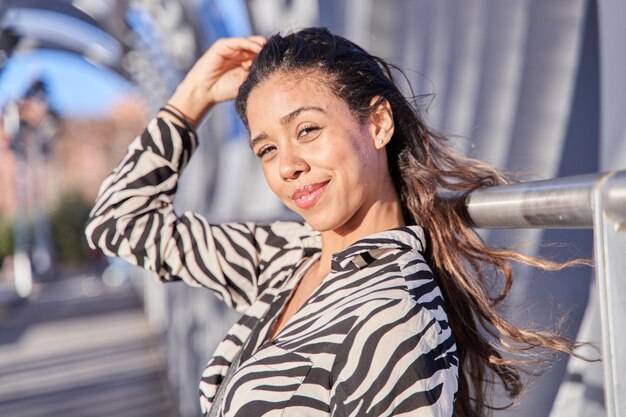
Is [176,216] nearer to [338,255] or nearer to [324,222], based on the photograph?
[324,222]

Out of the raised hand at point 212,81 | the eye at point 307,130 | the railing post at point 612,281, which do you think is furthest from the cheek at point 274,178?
the railing post at point 612,281

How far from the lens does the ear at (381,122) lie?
191cm

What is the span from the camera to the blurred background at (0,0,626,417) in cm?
239

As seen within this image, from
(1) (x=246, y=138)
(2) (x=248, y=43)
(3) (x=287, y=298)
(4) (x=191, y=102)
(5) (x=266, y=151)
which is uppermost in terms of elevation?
(1) (x=246, y=138)

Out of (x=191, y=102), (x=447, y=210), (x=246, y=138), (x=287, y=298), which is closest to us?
(x=447, y=210)

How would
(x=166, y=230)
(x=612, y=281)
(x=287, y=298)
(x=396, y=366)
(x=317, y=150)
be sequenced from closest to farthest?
1. (x=612, y=281)
2. (x=396, y=366)
3. (x=317, y=150)
4. (x=287, y=298)
5. (x=166, y=230)

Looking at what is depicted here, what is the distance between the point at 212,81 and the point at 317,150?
0.87 m

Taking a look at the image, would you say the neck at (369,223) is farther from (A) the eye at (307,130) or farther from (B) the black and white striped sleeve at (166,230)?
(B) the black and white striped sleeve at (166,230)

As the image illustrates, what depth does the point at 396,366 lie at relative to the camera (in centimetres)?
142

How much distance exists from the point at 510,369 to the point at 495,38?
1.78 meters

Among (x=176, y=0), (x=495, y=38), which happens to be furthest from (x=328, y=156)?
(x=176, y=0)

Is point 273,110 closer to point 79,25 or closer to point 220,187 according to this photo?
point 220,187

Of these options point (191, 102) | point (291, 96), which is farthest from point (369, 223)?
point (191, 102)

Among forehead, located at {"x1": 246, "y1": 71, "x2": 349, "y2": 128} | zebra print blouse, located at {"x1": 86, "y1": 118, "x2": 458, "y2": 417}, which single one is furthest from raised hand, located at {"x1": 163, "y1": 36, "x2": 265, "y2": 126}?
forehead, located at {"x1": 246, "y1": 71, "x2": 349, "y2": 128}
